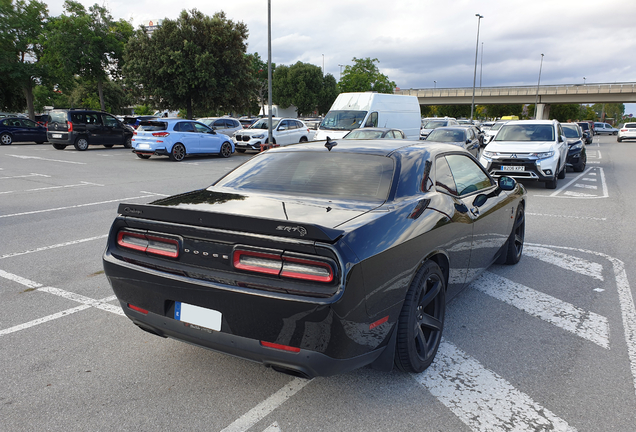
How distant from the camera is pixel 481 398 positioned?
2.87m

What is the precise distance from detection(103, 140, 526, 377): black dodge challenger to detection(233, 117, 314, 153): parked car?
19.8 metres

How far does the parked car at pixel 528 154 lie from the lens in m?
11.9

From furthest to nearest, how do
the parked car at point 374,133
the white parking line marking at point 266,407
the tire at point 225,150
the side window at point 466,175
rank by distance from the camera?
the tire at point 225,150, the parked car at point 374,133, the side window at point 466,175, the white parking line marking at point 266,407

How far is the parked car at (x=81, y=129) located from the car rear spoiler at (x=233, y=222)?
22816 millimetres

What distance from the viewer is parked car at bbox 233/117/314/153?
23.3 metres

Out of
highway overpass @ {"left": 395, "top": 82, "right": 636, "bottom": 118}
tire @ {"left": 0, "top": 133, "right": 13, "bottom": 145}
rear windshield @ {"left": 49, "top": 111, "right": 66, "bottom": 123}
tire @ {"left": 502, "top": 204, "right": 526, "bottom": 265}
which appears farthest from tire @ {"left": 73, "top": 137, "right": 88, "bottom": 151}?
highway overpass @ {"left": 395, "top": 82, "right": 636, "bottom": 118}

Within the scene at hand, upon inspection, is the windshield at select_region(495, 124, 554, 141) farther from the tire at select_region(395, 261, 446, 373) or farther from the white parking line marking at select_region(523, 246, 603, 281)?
the tire at select_region(395, 261, 446, 373)

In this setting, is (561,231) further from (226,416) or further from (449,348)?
(226,416)

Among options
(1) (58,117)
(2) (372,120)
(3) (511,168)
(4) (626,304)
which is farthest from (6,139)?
(4) (626,304)

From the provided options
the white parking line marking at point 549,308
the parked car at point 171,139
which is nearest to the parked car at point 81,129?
the parked car at point 171,139

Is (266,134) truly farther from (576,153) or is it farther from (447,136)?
(576,153)

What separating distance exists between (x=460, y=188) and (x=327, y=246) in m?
1.99

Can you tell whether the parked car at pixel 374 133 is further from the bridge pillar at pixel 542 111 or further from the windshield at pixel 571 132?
the bridge pillar at pixel 542 111

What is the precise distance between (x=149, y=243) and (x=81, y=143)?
920 inches
